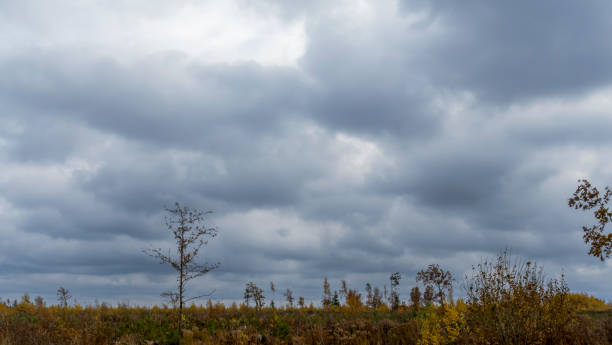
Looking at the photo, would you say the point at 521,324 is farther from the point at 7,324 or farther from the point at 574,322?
the point at 7,324

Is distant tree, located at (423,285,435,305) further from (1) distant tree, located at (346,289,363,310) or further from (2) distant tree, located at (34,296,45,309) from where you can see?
(2) distant tree, located at (34,296,45,309)

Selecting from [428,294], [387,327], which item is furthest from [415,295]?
[387,327]

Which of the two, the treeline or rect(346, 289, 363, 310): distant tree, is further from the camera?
rect(346, 289, 363, 310): distant tree

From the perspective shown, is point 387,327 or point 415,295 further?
point 415,295

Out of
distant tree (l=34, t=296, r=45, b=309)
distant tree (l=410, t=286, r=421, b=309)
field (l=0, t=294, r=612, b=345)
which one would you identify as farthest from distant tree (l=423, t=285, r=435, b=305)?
distant tree (l=34, t=296, r=45, b=309)

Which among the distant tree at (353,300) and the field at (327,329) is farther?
the distant tree at (353,300)

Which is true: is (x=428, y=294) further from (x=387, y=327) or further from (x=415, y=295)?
(x=387, y=327)

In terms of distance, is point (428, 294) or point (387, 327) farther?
point (428, 294)

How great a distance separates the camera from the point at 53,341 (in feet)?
64.1

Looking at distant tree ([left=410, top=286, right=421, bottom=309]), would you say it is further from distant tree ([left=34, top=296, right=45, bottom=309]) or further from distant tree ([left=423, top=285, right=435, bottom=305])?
distant tree ([left=34, top=296, right=45, bottom=309])

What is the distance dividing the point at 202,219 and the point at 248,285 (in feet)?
33.1

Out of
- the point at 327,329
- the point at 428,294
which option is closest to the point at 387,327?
the point at 327,329

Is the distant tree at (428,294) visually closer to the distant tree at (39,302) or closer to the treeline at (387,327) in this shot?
the treeline at (387,327)

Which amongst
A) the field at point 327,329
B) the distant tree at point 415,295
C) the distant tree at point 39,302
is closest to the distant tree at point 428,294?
the distant tree at point 415,295
